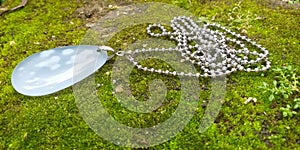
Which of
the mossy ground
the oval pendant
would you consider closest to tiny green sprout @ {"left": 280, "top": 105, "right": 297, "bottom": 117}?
the mossy ground

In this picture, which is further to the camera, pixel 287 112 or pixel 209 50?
pixel 209 50

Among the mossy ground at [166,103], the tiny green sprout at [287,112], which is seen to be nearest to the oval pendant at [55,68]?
the mossy ground at [166,103]

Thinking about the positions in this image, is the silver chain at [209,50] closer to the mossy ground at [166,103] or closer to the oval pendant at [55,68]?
the mossy ground at [166,103]

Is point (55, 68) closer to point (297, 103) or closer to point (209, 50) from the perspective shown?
point (209, 50)

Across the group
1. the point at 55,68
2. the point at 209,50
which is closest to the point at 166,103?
the point at 209,50

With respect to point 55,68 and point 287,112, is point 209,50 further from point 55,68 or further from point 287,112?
→ point 55,68
